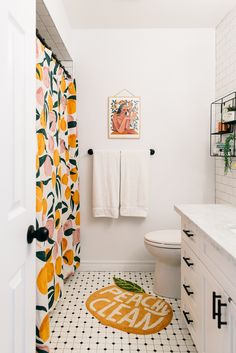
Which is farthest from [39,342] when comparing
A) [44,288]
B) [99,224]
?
[99,224]

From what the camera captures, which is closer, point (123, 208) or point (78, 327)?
point (78, 327)

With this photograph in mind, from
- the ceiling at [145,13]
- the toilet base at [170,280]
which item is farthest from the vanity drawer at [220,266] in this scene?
the ceiling at [145,13]

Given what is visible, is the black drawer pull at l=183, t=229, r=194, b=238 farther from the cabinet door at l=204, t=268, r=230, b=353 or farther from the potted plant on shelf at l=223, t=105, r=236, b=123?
the potted plant on shelf at l=223, t=105, r=236, b=123

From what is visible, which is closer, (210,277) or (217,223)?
(210,277)

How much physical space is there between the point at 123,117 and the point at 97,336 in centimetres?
194

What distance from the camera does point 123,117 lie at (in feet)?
9.77

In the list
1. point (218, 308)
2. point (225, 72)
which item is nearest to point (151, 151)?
point (225, 72)

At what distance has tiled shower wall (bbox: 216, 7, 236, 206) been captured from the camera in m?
2.55

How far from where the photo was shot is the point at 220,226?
1.57m

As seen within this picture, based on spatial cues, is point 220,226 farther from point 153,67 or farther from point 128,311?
point 153,67

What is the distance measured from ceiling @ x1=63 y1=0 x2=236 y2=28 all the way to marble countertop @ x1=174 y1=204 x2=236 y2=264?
1704 mm

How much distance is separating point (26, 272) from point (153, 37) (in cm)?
263

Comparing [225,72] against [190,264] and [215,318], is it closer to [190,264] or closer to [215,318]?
[190,264]

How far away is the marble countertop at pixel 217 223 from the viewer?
48.5 inches
